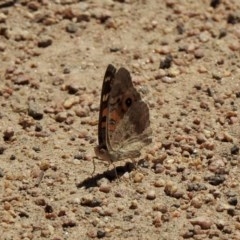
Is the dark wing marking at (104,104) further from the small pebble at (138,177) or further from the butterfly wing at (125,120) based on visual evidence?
the small pebble at (138,177)

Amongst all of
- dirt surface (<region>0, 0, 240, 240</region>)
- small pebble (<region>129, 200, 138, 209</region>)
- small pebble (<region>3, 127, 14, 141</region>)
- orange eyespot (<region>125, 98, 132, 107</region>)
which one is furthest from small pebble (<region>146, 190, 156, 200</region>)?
small pebble (<region>3, 127, 14, 141</region>)

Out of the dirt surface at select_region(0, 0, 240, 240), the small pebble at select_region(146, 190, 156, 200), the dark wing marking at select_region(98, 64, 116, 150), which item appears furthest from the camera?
the dark wing marking at select_region(98, 64, 116, 150)

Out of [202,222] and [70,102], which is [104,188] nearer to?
[202,222]

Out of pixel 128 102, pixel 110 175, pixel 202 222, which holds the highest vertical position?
pixel 128 102

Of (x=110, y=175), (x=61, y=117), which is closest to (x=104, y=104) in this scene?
(x=110, y=175)

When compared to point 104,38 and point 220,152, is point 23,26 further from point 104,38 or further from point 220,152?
point 220,152

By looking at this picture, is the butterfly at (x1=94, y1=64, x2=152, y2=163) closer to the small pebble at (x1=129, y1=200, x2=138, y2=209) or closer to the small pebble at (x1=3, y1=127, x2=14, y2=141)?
the small pebble at (x1=129, y1=200, x2=138, y2=209)
